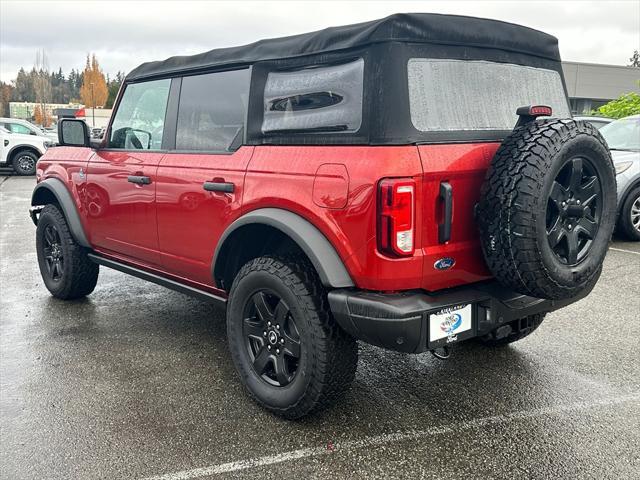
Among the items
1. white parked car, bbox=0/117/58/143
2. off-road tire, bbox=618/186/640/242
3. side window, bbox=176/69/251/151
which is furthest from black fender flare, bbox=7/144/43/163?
off-road tire, bbox=618/186/640/242

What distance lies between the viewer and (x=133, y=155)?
4062mm

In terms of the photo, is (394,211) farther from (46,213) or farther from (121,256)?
(46,213)

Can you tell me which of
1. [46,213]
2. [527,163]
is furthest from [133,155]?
[527,163]

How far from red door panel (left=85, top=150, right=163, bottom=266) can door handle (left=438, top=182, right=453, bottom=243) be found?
6.71 ft

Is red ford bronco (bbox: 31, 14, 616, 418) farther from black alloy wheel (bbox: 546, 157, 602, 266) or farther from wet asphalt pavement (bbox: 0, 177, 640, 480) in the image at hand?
wet asphalt pavement (bbox: 0, 177, 640, 480)

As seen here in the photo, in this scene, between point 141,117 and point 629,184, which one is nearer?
point 141,117

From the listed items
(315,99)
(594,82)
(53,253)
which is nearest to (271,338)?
(315,99)

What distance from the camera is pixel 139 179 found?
3.89 meters

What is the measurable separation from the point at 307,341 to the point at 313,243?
1.59 feet

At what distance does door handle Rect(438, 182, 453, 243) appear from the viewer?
2.54 meters

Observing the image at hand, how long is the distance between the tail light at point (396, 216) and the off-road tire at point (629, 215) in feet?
19.5

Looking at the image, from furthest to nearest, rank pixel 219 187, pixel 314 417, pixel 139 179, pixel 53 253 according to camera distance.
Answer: pixel 53 253 < pixel 139 179 < pixel 219 187 < pixel 314 417

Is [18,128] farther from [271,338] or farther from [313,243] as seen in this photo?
[313,243]

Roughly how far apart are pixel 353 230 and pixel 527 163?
80 cm
